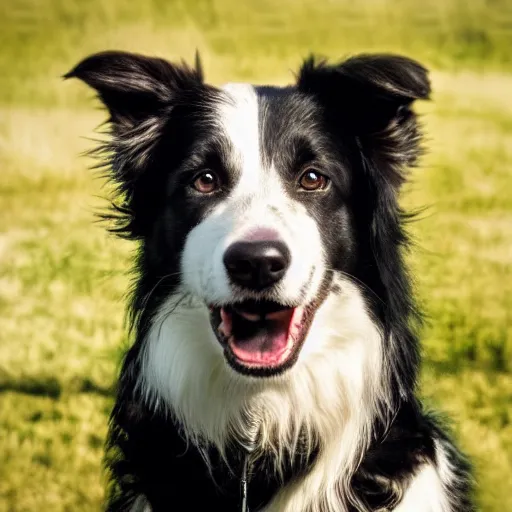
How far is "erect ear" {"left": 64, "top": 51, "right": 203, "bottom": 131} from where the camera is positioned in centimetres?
333

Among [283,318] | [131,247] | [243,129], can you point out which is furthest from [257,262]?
[131,247]

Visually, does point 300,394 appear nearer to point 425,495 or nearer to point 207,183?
point 425,495

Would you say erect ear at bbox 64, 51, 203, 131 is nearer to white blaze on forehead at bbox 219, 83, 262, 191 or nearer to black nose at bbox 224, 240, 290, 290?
white blaze on forehead at bbox 219, 83, 262, 191

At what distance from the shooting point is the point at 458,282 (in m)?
7.44

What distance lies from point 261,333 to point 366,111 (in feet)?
3.29

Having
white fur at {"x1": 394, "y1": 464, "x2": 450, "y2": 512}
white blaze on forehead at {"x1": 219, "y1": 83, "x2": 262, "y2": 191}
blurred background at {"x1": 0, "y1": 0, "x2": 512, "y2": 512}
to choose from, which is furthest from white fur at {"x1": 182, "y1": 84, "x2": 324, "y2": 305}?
white fur at {"x1": 394, "y1": 464, "x2": 450, "y2": 512}

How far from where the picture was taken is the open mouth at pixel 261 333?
3.07m

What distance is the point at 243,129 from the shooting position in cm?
340

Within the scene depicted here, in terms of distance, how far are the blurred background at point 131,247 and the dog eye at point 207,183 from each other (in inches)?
28.2

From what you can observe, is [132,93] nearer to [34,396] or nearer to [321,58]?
[321,58]

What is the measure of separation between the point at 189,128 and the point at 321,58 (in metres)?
0.63

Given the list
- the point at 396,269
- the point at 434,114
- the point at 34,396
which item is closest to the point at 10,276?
the point at 34,396

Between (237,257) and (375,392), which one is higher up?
(237,257)

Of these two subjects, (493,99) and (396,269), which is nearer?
(396,269)
